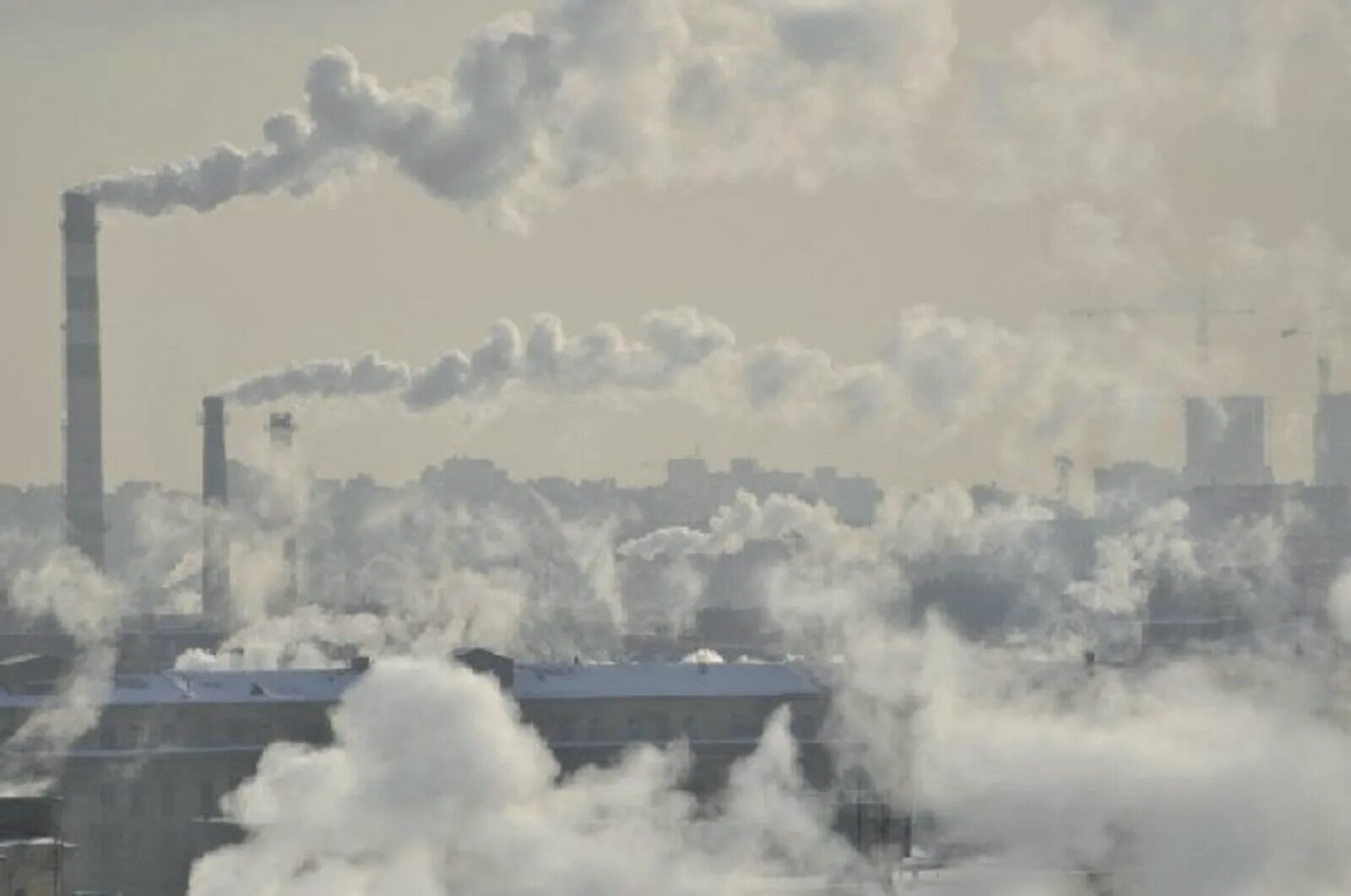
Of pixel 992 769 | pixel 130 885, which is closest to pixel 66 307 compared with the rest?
pixel 130 885

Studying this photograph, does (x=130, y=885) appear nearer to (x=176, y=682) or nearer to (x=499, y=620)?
(x=176, y=682)

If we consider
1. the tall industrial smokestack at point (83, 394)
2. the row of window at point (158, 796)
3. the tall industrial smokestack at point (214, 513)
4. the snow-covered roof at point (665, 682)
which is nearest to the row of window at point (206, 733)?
the row of window at point (158, 796)

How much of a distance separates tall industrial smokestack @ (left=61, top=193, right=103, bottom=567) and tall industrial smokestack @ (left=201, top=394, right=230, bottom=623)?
8.67 m

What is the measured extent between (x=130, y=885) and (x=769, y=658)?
141 ft

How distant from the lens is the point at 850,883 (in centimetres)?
4638

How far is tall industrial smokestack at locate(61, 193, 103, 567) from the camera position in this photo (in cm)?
11675

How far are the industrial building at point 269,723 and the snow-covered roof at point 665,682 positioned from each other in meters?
0.03

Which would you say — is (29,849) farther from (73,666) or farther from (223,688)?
(73,666)

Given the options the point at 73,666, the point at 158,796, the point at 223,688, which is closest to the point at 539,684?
the point at 223,688

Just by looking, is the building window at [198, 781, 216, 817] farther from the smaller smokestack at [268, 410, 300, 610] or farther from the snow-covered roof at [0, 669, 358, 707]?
the smaller smokestack at [268, 410, 300, 610]

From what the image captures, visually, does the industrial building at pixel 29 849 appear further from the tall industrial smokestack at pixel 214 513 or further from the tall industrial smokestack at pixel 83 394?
the tall industrial smokestack at pixel 214 513

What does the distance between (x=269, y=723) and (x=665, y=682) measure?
8.92 meters

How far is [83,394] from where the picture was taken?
12181 centimetres

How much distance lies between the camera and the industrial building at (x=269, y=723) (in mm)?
81500
